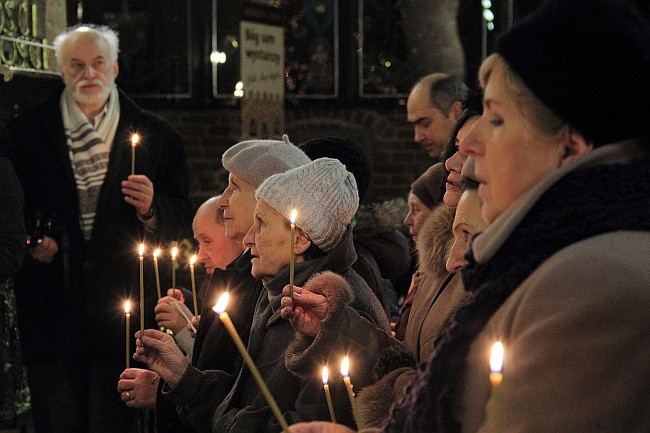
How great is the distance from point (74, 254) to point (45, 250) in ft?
0.58

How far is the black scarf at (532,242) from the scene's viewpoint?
1648 millimetres

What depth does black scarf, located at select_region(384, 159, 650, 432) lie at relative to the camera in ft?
5.41

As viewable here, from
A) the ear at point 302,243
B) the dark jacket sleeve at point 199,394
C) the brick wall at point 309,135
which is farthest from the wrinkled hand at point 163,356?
the brick wall at point 309,135

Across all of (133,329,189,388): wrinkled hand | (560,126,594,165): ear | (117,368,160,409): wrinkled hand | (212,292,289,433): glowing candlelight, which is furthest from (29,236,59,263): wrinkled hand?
(560,126,594,165): ear

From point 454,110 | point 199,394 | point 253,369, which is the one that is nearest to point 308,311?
point 199,394

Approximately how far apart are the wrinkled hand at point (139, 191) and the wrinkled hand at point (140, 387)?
1322mm

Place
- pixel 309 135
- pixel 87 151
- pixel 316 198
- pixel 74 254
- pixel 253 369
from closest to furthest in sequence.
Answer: pixel 253 369, pixel 316 198, pixel 74 254, pixel 87 151, pixel 309 135

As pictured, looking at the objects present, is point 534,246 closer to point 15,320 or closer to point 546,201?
point 546,201

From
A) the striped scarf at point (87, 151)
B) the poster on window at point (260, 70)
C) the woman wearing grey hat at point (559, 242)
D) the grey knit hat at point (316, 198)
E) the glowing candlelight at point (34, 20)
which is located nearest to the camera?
the woman wearing grey hat at point (559, 242)

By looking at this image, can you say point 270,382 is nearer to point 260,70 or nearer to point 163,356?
point 163,356

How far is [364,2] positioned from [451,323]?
7.39 meters

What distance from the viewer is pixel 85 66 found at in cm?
520

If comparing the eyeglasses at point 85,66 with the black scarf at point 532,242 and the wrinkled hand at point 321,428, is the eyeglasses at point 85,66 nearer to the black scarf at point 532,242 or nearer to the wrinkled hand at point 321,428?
the wrinkled hand at point 321,428

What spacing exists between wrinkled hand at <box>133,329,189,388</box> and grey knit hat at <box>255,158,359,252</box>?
1.71 ft
